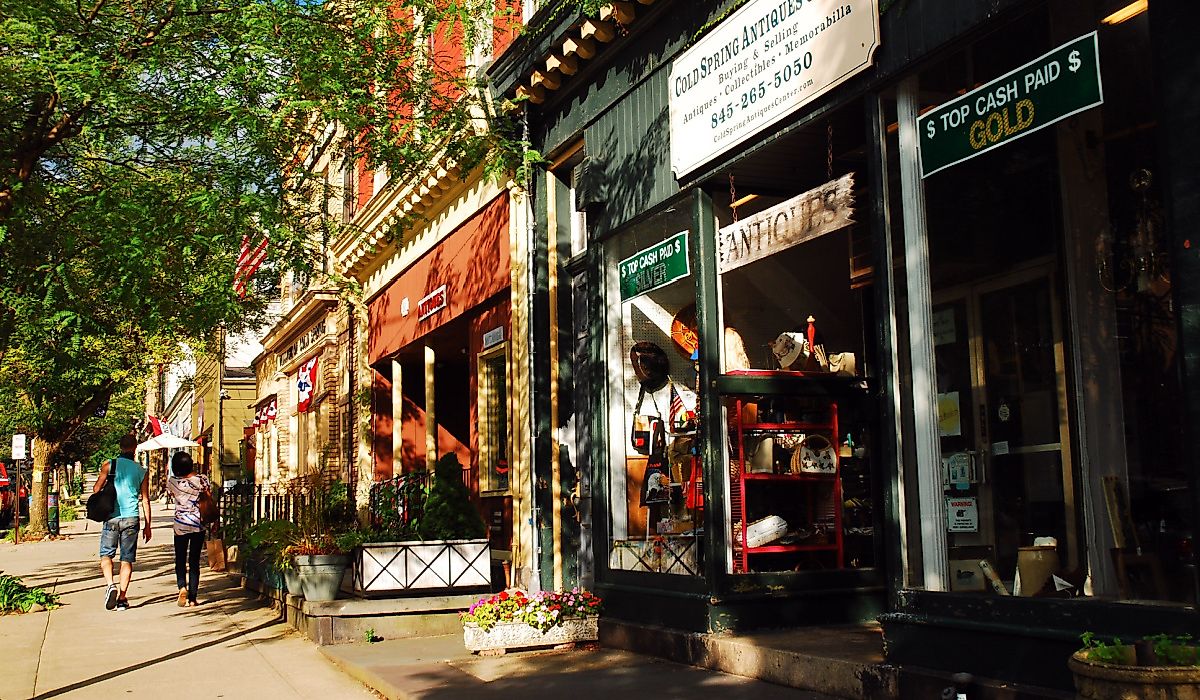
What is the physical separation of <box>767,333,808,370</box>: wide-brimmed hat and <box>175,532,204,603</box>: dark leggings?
8.78 m

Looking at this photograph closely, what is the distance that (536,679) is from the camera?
8219 mm

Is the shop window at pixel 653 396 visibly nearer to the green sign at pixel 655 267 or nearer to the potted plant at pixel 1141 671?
the green sign at pixel 655 267

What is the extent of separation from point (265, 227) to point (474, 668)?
4681 millimetres

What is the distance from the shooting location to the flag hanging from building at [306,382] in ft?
76.8

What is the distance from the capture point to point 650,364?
408 inches

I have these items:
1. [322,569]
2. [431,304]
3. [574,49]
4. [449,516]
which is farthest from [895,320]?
[431,304]

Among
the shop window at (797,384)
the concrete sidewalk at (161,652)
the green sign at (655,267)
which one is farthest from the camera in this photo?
the green sign at (655,267)

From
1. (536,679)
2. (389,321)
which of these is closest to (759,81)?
(536,679)

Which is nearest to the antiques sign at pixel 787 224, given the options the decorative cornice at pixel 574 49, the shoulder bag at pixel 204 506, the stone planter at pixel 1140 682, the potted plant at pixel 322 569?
the decorative cornice at pixel 574 49

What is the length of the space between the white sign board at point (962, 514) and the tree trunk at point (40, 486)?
104 feet

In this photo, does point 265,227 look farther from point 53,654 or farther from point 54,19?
point 53,654

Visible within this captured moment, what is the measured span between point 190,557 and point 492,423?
4.27 m

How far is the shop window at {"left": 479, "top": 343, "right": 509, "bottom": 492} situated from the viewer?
1406 centimetres

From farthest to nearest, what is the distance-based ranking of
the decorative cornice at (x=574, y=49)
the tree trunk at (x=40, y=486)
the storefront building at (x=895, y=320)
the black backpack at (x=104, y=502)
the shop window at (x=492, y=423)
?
the tree trunk at (x=40, y=486) < the black backpack at (x=104, y=502) < the shop window at (x=492, y=423) < the decorative cornice at (x=574, y=49) < the storefront building at (x=895, y=320)
